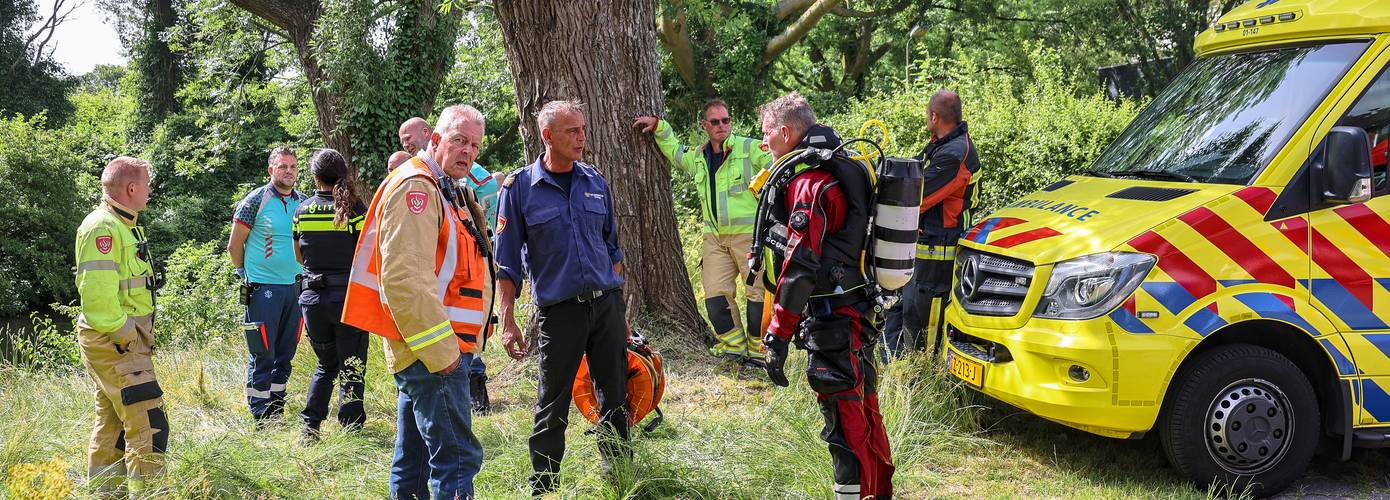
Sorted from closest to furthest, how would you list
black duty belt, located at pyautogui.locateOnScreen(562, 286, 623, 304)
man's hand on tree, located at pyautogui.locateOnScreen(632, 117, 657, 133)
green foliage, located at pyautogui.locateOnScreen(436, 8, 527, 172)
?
black duty belt, located at pyautogui.locateOnScreen(562, 286, 623, 304)
man's hand on tree, located at pyautogui.locateOnScreen(632, 117, 657, 133)
green foliage, located at pyautogui.locateOnScreen(436, 8, 527, 172)

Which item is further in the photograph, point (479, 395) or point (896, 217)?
point (479, 395)

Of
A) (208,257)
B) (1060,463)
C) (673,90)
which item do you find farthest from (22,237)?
(1060,463)

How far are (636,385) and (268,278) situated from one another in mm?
2924

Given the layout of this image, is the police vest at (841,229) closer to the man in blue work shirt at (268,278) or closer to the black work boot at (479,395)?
the black work boot at (479,395)

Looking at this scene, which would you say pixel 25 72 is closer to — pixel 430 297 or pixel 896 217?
pixel 430 297

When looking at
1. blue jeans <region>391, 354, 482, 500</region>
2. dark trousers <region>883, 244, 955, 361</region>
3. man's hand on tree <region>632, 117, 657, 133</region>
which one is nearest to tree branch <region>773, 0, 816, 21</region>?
man's hand on tree <region>632, 117, 657, 133</region>

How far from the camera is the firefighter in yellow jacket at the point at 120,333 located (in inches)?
174

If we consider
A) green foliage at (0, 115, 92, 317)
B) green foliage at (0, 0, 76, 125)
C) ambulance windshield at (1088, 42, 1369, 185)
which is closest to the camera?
ambulance windshield at (1088, 42, 1369, 185)

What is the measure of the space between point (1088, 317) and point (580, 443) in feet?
7.90

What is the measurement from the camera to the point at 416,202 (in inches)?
135

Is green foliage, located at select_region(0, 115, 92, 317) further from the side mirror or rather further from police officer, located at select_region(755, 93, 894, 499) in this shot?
the side mirror

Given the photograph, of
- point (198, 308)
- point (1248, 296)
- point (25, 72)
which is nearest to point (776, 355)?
point (1248, 296)

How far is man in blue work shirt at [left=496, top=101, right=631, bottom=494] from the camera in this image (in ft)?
13.9

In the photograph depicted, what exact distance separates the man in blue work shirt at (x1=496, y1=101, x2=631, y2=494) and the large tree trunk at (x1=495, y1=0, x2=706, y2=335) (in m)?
2.02
